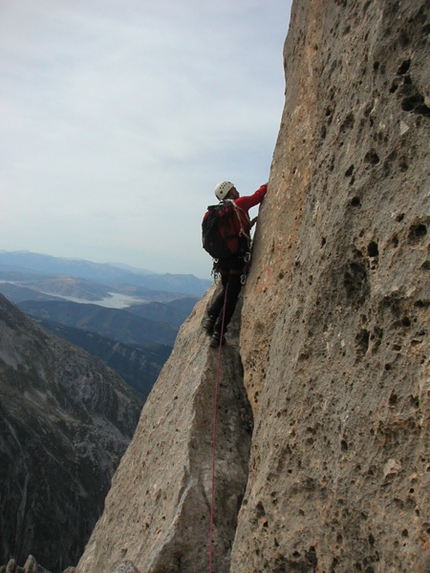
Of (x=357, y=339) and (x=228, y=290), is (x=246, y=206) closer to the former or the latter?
(x=228, y=290)

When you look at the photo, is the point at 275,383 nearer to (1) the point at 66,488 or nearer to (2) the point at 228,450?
(2) the point at 228,450

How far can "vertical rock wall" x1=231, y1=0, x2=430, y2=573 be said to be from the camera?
495 centimetres

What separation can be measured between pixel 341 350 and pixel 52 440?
81.7m

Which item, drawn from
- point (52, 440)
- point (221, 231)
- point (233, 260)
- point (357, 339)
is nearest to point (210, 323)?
point (233, 260)

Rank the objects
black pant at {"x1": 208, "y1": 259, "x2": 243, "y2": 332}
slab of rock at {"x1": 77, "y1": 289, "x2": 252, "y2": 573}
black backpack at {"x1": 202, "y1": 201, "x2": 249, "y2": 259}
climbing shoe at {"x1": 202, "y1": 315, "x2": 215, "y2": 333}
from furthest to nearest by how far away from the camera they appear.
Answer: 1. climbing shoe at {"x1": 202, "y1": 315, "x2": 215, "y2": 333}
2. black pant at {"x1": 208, "y1": 259, "x2": 243, "y2": 332}
3. black backpack at {"x1": 202, "y1": 201, "x2": 249, "y2": 259}
4. slab of rock at {"x1": 77, "y1": 289, "x2": 252, "y2": 573}

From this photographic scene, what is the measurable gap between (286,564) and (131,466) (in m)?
7.33

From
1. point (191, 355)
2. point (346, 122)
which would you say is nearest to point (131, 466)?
point (191, 355)

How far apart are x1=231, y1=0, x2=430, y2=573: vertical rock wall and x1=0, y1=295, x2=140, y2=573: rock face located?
63.8m

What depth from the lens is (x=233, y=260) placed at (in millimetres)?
10531

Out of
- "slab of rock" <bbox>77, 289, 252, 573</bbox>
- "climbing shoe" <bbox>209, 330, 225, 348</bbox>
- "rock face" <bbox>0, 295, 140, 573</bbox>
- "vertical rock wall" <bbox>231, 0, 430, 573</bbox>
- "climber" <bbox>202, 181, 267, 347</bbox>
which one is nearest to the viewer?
"vertical rock wall" <bbox>231, 0, 430, 573</bbox>

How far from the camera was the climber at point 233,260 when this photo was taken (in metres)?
10.2

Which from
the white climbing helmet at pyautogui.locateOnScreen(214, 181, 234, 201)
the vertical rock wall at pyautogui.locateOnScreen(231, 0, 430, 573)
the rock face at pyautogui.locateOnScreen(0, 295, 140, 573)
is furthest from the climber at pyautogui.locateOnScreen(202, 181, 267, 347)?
the rock face at pyautogui.locateOnScreen(0, 295, 140, 573)

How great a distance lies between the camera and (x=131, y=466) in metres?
12.6

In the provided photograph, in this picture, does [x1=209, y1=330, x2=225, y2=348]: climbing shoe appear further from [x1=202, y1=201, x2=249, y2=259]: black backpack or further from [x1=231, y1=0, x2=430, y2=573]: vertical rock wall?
[x1=231, y1=0, x2=430, y2=573]: vertical rock wall
